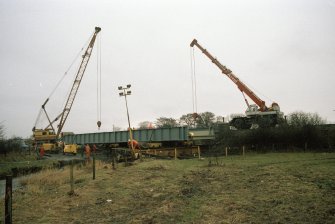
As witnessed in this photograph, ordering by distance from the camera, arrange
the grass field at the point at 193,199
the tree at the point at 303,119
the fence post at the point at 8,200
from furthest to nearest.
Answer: the tree at the point at 303,119 < the grass field at the point at 193,199 < the fence post at the point at 8,200

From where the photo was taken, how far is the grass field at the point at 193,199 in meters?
6.68

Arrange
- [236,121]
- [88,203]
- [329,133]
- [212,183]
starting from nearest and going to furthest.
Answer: [88,203] < [212,183] < [329,133] < [236,121]

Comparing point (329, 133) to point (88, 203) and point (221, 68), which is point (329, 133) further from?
point (88, 203)

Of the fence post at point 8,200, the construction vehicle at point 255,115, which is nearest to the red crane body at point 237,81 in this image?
the construction vehicle at point 255,115

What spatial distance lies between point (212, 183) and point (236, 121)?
61.7ft

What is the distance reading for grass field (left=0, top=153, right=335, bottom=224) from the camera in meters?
6.68

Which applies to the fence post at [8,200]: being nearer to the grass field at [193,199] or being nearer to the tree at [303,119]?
the grass field at [193,199]

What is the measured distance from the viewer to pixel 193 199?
849 cm

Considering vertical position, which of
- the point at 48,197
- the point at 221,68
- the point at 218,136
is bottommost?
the point at 48,197

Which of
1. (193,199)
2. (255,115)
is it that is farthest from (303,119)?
(193,199)

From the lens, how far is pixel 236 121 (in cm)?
2864

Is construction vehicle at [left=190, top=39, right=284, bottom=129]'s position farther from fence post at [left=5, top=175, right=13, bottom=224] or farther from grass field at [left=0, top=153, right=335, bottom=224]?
fence post at [left=5, top=175, right=13, bottom=224]

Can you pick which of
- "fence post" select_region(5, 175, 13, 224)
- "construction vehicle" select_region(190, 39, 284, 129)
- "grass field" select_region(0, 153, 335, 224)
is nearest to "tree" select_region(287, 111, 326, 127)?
"construction vehicle" select_region(190, 39, 284, 129)

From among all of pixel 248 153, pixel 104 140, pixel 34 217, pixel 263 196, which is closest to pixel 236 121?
pixel 248 153
